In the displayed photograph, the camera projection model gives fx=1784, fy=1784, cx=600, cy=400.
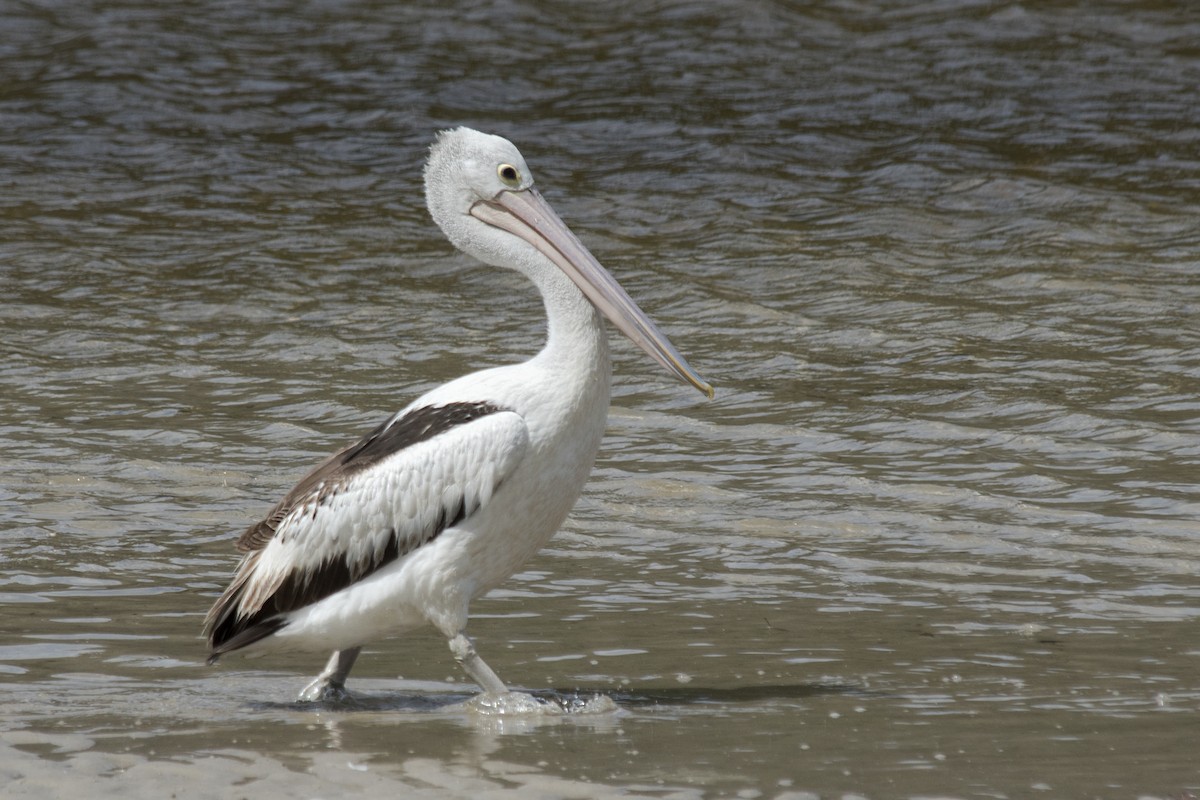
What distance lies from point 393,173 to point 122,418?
17.3 ft

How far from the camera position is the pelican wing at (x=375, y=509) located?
4621mm

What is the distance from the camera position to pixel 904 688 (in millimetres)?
4691

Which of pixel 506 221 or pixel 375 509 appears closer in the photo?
pixel 375 509

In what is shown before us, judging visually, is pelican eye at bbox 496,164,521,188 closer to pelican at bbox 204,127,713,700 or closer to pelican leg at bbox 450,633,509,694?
pelican at bbox 204,127,713,700

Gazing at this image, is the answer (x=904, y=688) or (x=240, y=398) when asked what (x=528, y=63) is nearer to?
(x=240, y=398)

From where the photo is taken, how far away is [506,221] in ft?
17.1

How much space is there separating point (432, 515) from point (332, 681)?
21.2 inches

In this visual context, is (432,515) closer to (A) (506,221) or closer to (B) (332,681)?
(B) (332,681)

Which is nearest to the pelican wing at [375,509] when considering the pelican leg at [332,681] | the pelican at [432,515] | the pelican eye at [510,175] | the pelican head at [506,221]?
the pelican at [432,515]

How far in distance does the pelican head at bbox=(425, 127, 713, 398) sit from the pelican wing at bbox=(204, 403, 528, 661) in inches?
23.6

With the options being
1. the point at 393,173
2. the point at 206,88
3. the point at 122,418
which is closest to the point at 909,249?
the point at 393,173

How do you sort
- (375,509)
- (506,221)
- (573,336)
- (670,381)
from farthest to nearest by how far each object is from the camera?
(670,381) < (506,221) < (573,336) < (375,509)

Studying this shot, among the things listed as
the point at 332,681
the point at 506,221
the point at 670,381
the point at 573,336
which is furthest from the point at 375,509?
the point at 670,381

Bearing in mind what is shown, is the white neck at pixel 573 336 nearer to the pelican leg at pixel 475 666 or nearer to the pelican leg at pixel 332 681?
the pelican leg at pixel 475 666
